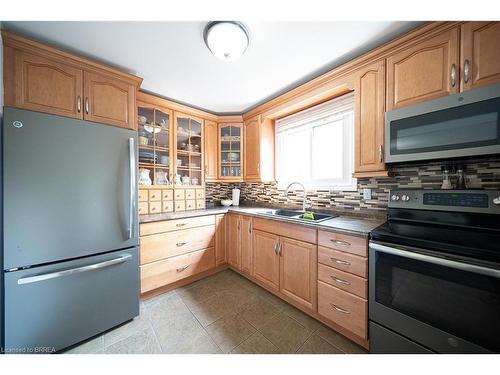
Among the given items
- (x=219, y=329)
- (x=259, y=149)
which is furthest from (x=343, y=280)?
(x=259, y=149)

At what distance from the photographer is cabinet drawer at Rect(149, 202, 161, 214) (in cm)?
216

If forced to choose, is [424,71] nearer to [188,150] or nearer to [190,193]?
[188,150]

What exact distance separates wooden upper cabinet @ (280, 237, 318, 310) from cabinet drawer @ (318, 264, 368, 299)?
7 centimetres

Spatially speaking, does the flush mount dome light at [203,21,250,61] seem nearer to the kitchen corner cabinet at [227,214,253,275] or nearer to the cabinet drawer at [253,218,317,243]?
the cabinet drawer at [253,218,317,243]

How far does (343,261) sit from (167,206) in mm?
2014

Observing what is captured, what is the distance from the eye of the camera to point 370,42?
138cm

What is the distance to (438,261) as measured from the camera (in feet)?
3.01

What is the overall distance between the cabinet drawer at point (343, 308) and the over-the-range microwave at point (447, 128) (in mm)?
1044

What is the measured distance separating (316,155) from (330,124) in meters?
0.38

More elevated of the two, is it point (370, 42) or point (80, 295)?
point (370, 42)
